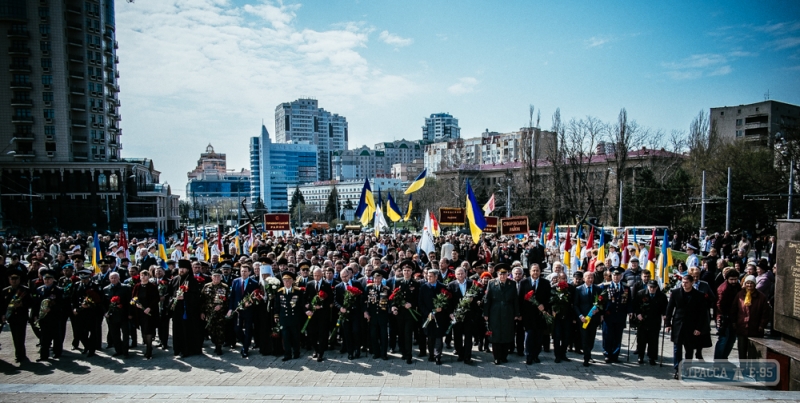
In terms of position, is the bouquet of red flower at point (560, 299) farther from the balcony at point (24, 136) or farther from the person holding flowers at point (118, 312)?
the balcony at point (24, 136)

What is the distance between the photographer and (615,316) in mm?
8602

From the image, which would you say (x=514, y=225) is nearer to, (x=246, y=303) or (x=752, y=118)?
(x=246, y=303)

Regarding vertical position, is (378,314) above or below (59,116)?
below

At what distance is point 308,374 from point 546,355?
15.3 feet

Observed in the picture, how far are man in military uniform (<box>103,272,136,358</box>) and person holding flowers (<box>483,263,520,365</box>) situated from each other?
7.21 metres

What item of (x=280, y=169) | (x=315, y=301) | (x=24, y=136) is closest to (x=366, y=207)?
(x=315, y=301)

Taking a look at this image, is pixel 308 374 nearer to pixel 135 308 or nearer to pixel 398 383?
pixel 398 383

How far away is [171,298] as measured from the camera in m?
9.52

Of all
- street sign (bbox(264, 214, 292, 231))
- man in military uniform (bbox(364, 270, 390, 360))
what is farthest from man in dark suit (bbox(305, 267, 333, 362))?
street sign (bbox(264, 214, 292, 231))

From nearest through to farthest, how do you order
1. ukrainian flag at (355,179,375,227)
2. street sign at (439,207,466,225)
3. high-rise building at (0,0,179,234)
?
ukrainian flag at (355,179,375,227) < street sign at (439,207,466,225) < high-rise building at (0,0,179,234)

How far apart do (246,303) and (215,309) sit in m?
0.66

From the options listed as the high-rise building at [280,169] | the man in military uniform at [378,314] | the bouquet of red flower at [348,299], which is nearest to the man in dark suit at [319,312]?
the bouquet of red flower at [348,299]

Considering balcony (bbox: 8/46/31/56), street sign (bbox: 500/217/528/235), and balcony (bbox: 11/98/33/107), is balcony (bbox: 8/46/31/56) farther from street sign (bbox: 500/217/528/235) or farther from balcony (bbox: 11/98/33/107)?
street sign (bbox: 500/217/528/235)

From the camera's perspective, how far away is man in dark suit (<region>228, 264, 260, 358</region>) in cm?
932
